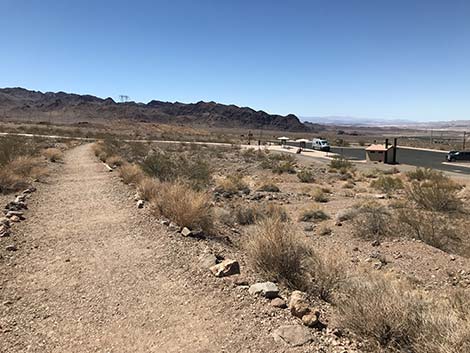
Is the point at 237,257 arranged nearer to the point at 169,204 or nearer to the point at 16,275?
the point at 169,204

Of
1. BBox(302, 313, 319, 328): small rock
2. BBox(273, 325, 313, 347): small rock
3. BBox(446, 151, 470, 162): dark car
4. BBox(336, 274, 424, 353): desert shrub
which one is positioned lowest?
BBox(446, 151, 470, 162): dark car

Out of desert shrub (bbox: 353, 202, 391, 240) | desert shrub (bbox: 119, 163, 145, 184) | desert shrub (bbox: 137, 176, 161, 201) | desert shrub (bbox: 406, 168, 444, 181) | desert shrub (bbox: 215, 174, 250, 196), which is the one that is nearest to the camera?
desert shrub (bbox: 137, 176, 161, 201)

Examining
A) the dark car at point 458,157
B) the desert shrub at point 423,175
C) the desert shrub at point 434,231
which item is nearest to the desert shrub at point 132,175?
the desert shrub at point 434,231

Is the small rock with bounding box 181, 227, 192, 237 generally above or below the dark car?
above

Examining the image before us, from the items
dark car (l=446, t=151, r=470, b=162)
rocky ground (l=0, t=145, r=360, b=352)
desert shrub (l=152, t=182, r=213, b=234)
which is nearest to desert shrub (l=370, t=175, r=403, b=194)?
desert shrub (l=152, t=182, r=213, b=234)

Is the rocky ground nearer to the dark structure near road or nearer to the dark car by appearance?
the dark structure near road

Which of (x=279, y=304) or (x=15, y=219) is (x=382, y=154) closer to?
(x=15, y=219)

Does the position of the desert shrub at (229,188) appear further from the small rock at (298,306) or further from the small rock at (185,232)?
the small rock at (298,306)

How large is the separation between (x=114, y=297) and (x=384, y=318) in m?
3.83

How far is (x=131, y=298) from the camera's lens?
6262 mm

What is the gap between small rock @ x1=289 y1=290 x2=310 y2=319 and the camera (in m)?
5.50

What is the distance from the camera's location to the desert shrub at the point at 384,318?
4.62 m

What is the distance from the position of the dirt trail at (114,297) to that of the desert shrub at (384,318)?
3.35ft

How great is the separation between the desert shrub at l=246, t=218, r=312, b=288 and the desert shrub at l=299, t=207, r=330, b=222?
8.59 meters
